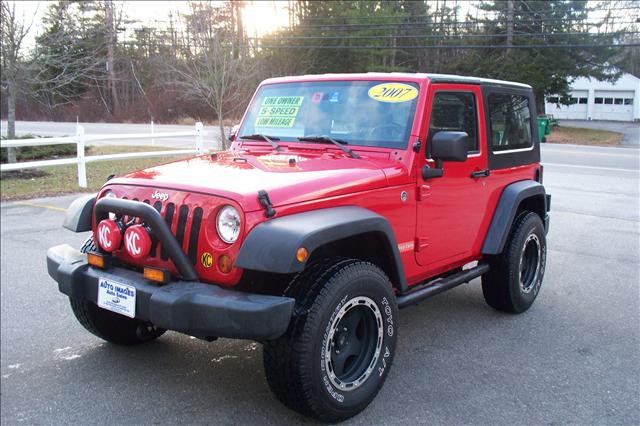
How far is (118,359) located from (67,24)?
1128cm

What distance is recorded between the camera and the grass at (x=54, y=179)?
35.7 ft

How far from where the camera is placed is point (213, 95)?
1906 centimetres

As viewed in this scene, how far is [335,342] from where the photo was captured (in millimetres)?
3359

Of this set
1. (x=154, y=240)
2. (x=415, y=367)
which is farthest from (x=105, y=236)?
(x=415, y=367)

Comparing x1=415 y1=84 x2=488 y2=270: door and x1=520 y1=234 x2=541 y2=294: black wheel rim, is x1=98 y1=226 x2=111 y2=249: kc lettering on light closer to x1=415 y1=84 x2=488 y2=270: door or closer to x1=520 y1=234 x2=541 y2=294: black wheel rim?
x1=415 y1=84 x2=488 y2=270: door

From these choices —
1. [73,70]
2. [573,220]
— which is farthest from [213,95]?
[573,220]

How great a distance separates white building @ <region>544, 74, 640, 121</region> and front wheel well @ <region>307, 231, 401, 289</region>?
2034 inches

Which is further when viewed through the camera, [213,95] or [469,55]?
[469,55]

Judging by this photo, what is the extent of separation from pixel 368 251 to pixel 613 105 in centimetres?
5630

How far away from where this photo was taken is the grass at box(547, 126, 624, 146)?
2795cm

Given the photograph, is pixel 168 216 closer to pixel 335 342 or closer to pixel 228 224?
pixel 228 224

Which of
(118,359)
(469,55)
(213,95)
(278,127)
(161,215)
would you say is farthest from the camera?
(469,55)

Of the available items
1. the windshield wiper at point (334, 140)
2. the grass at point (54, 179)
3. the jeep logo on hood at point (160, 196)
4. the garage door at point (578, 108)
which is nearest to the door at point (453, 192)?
the windshield wiper at point (334, 140)

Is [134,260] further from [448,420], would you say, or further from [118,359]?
[448,420]
